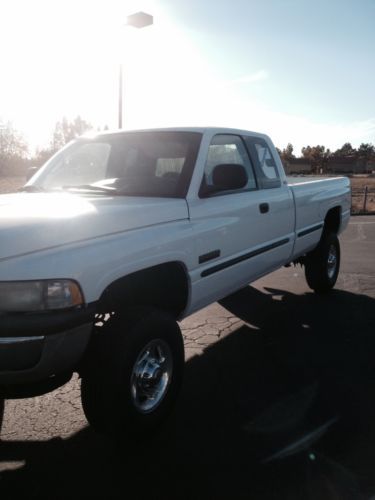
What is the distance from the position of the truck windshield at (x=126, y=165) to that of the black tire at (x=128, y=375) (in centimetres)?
99

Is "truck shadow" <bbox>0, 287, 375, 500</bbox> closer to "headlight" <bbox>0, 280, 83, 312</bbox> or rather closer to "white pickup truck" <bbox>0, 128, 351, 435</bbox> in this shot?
"white pickup truck" <bbox>0, 128, 351, 435</bbox>

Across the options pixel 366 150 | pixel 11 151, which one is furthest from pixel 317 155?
pixel 11 151

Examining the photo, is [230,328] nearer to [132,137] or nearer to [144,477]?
[132,137]

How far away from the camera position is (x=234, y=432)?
9.81 ft

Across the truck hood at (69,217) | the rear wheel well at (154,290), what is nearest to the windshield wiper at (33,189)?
the truck hood at (69,217)

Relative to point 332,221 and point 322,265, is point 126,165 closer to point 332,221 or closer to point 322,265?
point 322,265

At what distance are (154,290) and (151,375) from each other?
57 centimetres

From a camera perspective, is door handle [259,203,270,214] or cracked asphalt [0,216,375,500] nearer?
cracked asphalt [0,216,375,500]

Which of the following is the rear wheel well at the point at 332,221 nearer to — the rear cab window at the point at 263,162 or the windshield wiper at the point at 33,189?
the rear cab window at the point at 263,162

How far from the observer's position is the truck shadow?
2500mm

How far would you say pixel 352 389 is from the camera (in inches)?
139

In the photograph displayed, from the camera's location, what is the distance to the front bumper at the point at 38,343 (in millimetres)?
2221

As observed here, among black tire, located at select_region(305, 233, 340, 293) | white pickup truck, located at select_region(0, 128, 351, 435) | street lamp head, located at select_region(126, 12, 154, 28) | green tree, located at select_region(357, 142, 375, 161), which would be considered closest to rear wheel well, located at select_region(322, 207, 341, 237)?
black tire, located at select_region(305, 233, 340, 293)

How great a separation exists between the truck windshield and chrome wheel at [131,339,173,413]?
107 cm
